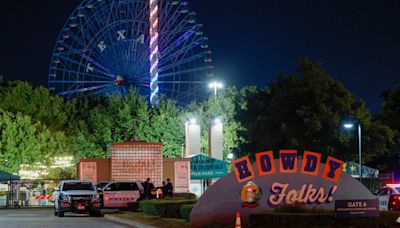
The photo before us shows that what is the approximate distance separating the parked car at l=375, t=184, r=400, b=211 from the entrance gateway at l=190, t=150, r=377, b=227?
21.9 ft

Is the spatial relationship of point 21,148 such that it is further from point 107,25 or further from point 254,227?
point 254,227

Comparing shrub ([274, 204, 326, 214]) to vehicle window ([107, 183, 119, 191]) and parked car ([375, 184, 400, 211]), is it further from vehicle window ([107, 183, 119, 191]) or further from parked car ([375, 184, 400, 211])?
vehicle window ([107, 183, 119, 191])

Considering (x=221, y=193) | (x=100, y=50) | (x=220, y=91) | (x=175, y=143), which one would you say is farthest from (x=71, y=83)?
(x=221, y=193)

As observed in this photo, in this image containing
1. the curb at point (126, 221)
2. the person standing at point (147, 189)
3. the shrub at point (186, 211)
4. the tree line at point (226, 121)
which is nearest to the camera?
the shrub at point (186, 211)

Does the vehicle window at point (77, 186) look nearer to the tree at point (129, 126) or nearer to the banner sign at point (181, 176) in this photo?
the banner sign at point (181, 176)

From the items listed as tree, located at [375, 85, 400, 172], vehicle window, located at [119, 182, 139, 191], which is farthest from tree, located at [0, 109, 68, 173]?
vehicle window, located at [119, 182, 139, 191]

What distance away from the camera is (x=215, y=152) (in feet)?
184

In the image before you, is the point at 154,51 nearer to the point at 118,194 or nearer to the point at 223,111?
the point at 223,111

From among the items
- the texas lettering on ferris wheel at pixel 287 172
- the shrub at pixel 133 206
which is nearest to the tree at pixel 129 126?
the shrub at pixel 133 206

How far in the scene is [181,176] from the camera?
153 feet

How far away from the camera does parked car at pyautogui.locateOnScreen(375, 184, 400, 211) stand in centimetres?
3081

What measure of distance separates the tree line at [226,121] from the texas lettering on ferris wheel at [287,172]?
29578 millimetres

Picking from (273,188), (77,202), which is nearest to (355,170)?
(77,202)

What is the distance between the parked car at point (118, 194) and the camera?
39.3 metres
